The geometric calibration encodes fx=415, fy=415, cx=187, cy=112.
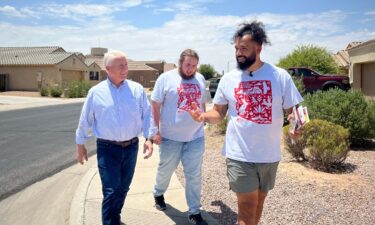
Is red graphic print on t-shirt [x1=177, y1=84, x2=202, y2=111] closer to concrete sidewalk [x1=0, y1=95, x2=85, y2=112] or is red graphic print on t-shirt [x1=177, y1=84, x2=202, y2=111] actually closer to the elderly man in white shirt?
the elderly man in white shirt

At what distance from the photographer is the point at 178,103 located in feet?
15.1

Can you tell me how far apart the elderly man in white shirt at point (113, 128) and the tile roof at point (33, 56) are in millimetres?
43590

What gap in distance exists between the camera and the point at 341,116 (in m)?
8.76

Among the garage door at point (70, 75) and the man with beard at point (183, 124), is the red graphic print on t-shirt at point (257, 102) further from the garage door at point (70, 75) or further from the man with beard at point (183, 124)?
the garage door at point (70, 75)

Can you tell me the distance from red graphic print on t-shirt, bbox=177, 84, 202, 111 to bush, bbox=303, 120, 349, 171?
303cm

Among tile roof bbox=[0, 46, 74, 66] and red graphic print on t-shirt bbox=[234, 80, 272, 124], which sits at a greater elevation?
tile roof bbox=[0, 46, 74, 66]

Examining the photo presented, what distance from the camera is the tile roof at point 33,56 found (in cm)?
4625

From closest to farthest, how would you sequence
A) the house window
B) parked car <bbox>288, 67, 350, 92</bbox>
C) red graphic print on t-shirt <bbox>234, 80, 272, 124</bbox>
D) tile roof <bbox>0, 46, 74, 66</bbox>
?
red graphic print on t-shirt <bbox>234, 80, 272, 124</bbox>
parked car <bbox>288, 67, 350, 92</bbox>
tile roof <bbox>0, 46, 74, 66</bbox>
the house window

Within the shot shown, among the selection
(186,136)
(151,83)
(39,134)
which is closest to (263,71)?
(186,136)

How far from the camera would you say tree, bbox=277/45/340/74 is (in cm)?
Result: 3072

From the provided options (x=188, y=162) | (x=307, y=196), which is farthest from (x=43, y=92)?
(x=188, y=162)

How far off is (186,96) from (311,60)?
2808 cm

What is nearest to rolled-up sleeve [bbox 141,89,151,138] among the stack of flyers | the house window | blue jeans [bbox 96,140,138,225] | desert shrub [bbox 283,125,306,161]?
blue jeans [bbox 96,140,138,225]

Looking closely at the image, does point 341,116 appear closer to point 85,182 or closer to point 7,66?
point 85,182
